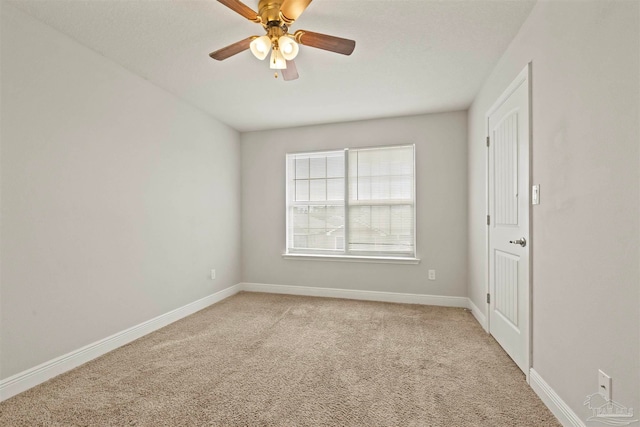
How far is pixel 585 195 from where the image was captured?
1.39 metres

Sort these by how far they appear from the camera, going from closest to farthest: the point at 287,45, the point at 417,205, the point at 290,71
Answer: the point at 287,45 < the point at 290,71 < the point at 417,205

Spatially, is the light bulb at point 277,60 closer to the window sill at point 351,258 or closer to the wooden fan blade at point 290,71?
the wooden fan blade at point 290,71

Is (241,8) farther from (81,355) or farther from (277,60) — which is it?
(81,355)

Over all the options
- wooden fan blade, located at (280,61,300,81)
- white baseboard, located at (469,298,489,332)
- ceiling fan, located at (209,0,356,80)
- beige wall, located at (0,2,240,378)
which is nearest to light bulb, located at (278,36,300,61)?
ceiling fan, located at (209,0,356,80)

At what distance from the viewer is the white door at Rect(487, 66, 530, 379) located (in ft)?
6.64

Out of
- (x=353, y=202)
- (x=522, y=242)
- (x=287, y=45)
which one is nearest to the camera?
(x=287, y=45)

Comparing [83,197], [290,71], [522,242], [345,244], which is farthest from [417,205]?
[83,197]

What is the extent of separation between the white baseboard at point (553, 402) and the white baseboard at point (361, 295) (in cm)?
181

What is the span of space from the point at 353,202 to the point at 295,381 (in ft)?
8.39

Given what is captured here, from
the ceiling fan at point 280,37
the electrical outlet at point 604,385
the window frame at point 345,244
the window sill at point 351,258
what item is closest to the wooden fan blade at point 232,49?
the ceiling fan at point 280,37

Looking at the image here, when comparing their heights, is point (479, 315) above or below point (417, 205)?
below

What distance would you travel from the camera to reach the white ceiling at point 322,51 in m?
1.91

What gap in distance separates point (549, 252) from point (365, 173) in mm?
2592

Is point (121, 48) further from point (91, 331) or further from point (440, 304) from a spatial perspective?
point (440, 304)
